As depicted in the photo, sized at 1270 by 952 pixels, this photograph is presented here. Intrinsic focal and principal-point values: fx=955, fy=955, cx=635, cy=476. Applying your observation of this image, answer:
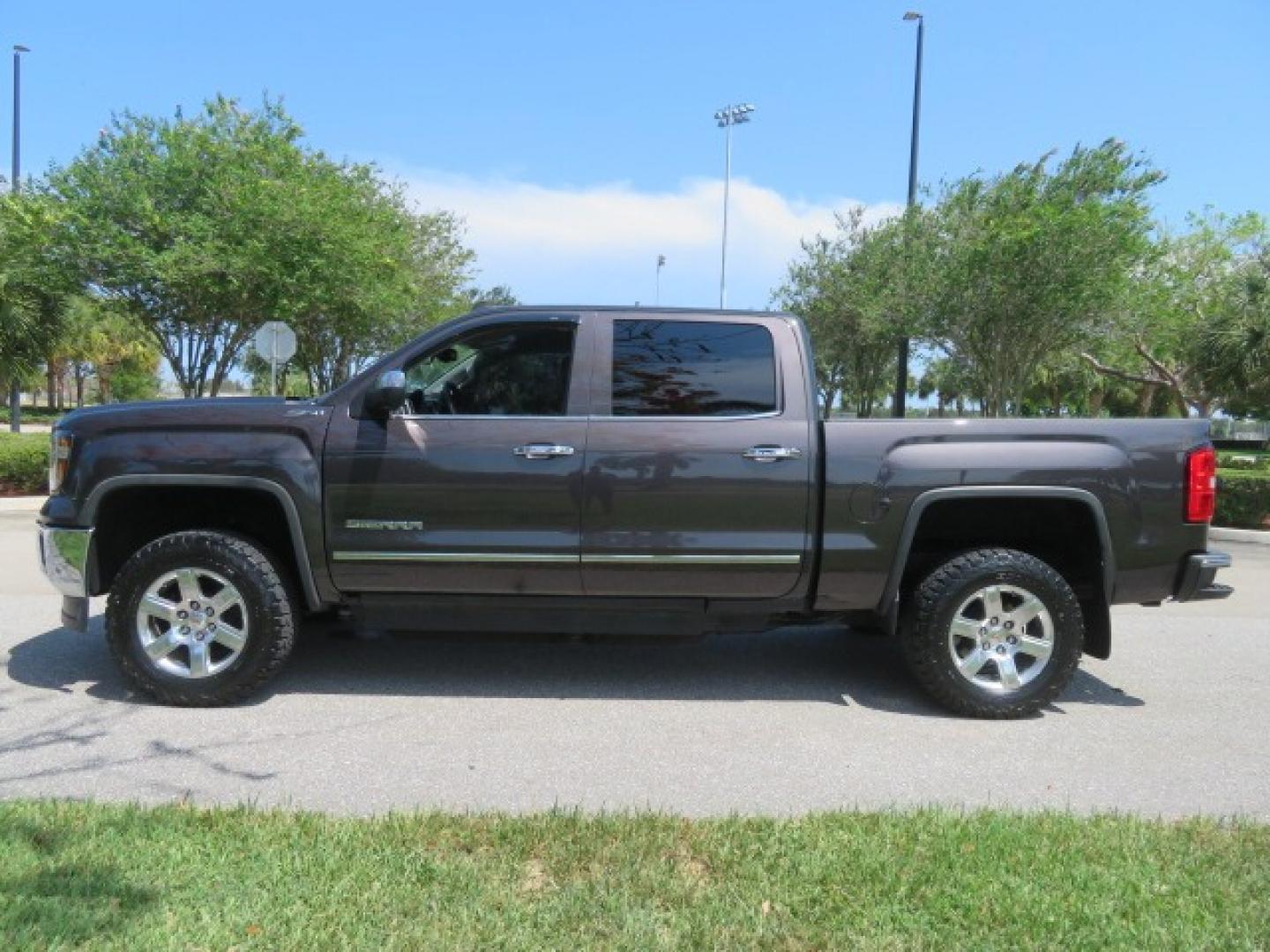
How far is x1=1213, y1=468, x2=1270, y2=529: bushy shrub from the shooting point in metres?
12.4

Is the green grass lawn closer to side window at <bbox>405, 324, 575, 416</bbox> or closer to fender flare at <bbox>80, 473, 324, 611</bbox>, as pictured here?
fender flare at <bbox>80, 473, 324, 611</bbox>

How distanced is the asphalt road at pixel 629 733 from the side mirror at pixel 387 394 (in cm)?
132

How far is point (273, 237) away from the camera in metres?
17.3

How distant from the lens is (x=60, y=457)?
185 inches

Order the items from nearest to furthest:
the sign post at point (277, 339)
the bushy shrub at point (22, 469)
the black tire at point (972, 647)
Answer: the black tire at point (972, 647) < the bushy shrub at point (22, 469) < the sign post at point (277, 339)

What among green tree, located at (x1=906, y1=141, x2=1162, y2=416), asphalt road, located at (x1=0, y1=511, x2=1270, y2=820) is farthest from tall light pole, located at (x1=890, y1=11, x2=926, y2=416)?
asphalt road, located at (x1=0, y1=511, x2=1270, y2=820)

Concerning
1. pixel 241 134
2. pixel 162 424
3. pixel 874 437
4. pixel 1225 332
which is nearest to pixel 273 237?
pixel 241 134

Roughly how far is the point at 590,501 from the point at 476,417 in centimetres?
69

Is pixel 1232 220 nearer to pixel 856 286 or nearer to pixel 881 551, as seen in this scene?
pixel 856 286

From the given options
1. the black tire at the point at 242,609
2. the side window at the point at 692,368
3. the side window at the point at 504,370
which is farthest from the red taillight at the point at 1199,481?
the black tire at the point at 242,609

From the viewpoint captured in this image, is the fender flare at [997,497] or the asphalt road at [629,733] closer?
the asphalt road at [629,733]

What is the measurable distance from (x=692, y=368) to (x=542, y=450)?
87cm

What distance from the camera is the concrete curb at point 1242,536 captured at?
11.8 metres

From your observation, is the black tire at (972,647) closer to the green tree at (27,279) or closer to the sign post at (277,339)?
the sign post at (277,339)
